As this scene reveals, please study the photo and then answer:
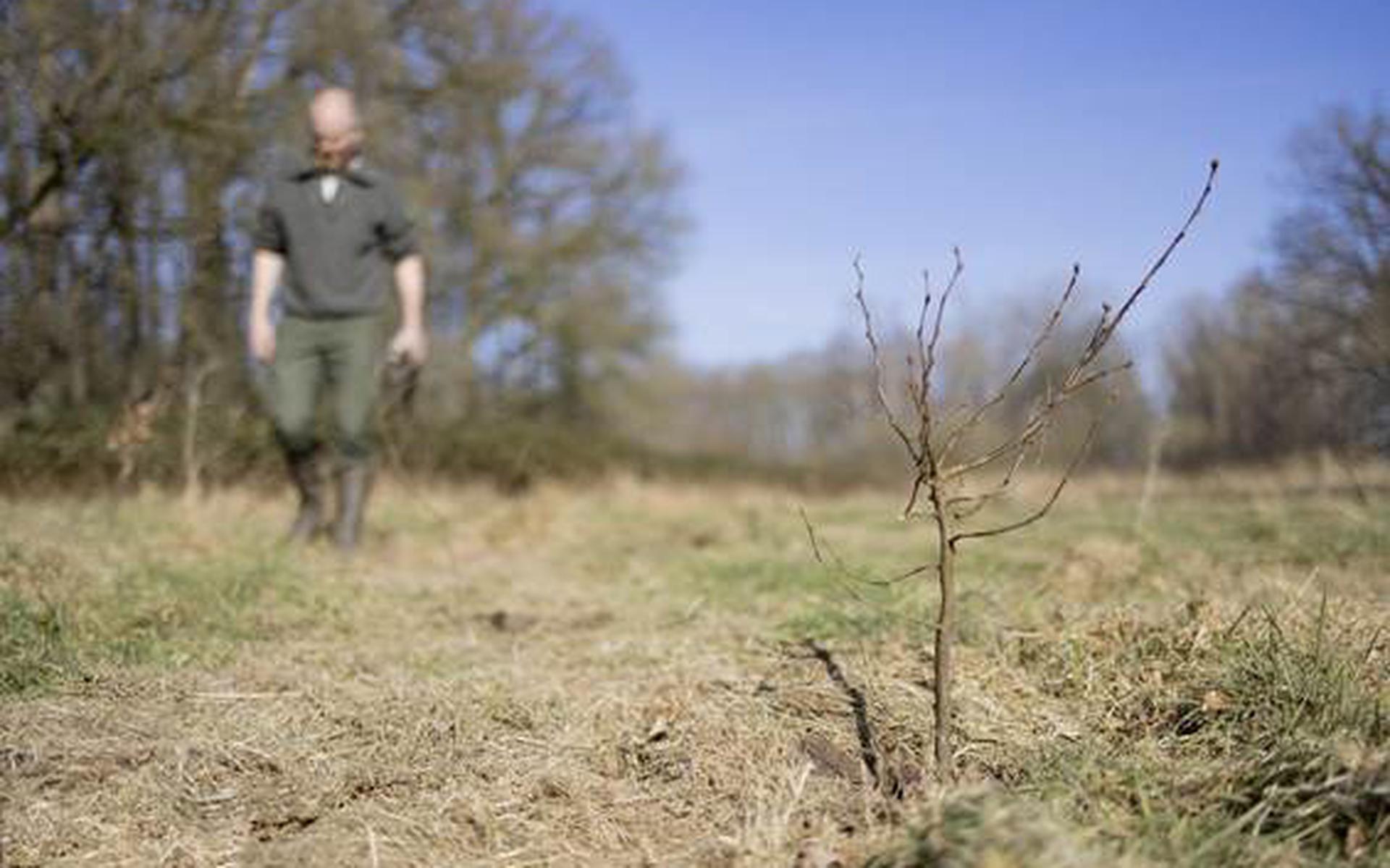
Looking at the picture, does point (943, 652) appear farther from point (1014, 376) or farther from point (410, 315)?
point (410, 315)

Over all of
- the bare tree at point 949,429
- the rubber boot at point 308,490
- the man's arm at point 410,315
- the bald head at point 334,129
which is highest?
the bald head at point 334,129

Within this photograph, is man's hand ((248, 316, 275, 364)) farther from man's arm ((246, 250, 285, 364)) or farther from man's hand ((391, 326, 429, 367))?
man's hand ((391, 326, 429, 367))

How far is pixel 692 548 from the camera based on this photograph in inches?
223

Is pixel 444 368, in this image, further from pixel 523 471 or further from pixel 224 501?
pixel 224 501

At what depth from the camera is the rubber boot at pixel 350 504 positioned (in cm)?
451

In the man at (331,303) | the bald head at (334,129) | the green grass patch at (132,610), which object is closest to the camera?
the green grass patch at (132,610)

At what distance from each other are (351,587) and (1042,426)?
2611 mm

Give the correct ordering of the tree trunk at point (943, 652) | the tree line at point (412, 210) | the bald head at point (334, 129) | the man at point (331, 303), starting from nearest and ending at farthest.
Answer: the tree trunk at point (943, 652) → the bald head at point (334, 129) → the man at point (331, 303) → the tree line at point (412, 210)

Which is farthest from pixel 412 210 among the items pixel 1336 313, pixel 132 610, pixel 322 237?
pixel 1336 313

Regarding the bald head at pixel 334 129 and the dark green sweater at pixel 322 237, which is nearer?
the bald head at pixel 334 129

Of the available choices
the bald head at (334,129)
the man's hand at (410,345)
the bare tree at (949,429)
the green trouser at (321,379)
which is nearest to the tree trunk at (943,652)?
the bare tree at (949,429)

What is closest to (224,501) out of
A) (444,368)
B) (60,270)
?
(60,270)

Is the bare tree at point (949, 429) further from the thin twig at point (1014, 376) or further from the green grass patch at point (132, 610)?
the green grass patch at point (132, 610)

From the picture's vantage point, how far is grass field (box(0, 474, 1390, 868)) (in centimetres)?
152
